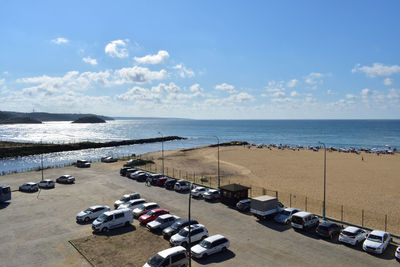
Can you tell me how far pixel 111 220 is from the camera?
77.9ft

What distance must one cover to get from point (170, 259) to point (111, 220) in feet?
30.4

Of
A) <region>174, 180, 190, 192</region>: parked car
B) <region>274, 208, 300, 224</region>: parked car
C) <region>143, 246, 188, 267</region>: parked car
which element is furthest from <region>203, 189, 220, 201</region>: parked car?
<region>143, 246, 188, 267</region>: parked car

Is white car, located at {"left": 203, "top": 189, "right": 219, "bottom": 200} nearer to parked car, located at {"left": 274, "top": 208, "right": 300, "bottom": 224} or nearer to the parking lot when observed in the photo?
the parking lot

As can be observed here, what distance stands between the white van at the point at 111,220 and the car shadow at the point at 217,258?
8.44m

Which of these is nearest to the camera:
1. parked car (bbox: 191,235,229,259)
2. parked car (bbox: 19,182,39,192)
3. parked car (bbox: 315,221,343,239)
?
parked car (bbox: 191,235,229,259)

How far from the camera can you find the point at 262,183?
44406 millimetres

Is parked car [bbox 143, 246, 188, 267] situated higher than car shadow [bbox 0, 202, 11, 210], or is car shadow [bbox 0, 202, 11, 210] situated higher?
parked car [bbox 143, 246, 188, 267]

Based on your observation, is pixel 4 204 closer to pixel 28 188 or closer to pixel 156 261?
pixel 28 188

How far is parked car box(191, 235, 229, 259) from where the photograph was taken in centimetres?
1889

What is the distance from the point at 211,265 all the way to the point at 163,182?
23010 millimetres

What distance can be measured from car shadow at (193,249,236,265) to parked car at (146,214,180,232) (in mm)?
5428

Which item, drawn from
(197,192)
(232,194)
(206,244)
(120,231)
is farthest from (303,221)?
(120,231)

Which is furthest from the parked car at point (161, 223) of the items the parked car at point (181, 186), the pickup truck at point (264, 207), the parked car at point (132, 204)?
the parked car at point (181, 186)

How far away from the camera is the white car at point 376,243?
19266mm
